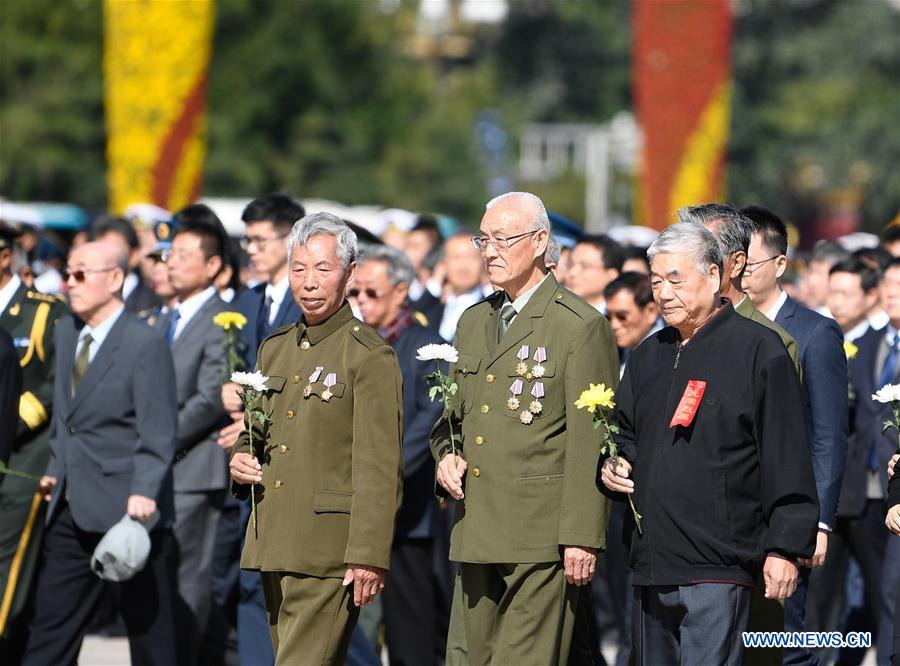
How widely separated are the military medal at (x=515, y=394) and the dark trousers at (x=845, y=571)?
320cm

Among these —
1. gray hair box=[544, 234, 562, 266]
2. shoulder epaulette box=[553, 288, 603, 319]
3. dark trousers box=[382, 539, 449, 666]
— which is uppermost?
gray hair box=[544, 234, 562, 266]

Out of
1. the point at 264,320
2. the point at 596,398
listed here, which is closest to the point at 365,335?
the point at 596,398

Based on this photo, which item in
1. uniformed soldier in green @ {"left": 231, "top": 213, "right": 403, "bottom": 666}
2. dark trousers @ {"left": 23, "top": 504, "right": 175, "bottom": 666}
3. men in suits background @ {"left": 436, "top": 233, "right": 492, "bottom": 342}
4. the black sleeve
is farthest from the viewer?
men in suits background @ {"left": 436, "top": 233, "right": 492, "bottom": 342}

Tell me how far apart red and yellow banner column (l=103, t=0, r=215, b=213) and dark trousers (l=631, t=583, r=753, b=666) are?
11.7 metres

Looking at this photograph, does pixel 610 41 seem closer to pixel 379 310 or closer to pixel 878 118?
pixel 878 118

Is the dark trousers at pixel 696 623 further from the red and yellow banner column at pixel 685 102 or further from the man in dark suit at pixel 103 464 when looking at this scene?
the red and yellow banner column at pixel 685 102

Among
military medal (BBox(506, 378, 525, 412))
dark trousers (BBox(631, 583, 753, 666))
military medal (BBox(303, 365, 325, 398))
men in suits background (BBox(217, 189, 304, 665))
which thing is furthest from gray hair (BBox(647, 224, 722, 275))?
men in suits background (BBox(217, 189, 304, 665))

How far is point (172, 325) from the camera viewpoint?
867 cm

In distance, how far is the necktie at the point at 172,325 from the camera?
8641 millimetres

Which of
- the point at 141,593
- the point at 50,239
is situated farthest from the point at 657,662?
the point at 50,239

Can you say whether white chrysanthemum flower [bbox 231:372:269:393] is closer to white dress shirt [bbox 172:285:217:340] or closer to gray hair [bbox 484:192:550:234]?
gray hair [bbox 484:192:550:234]

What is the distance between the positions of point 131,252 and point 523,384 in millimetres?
6498

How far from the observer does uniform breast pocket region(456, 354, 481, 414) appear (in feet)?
21.0

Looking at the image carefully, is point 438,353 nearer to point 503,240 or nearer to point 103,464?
point 503,240
